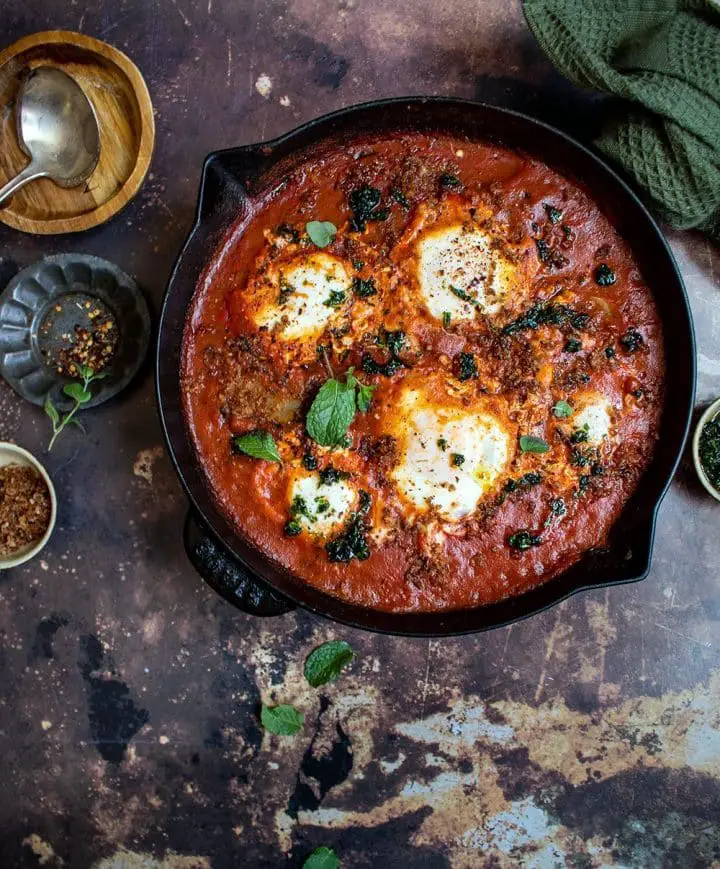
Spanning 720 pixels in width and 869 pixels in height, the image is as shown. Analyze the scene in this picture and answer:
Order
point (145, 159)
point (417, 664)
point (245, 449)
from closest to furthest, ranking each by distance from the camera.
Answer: point (245, 449) < point (145, 159) < point (417, 664)

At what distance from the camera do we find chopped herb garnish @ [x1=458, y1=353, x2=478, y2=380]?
3098 mm

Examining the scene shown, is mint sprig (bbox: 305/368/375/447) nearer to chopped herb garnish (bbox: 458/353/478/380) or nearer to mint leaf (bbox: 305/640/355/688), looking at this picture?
chopped herb garnish (bbox: 458/353/478/380)

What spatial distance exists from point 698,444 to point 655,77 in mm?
1578

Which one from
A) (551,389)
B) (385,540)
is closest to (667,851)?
(385,540)

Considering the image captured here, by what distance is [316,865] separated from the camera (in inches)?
142

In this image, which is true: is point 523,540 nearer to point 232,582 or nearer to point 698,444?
point 698,444

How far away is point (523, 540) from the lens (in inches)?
122

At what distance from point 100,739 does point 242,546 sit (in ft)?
4.76

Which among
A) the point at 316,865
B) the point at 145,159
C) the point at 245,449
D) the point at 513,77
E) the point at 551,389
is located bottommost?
the point at 316,865

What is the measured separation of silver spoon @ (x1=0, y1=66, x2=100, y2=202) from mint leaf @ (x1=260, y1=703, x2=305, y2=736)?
8.91 feet

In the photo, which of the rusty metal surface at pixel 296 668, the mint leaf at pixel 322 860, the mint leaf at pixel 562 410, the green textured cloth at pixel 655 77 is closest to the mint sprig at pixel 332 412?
the mint leaf at pixel 562 410

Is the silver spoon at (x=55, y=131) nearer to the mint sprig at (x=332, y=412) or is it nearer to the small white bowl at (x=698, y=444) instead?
the mint sprig at (x=332, y=412)

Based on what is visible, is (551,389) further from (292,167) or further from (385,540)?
(292,167)

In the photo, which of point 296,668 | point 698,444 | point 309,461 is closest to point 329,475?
point 309,461
